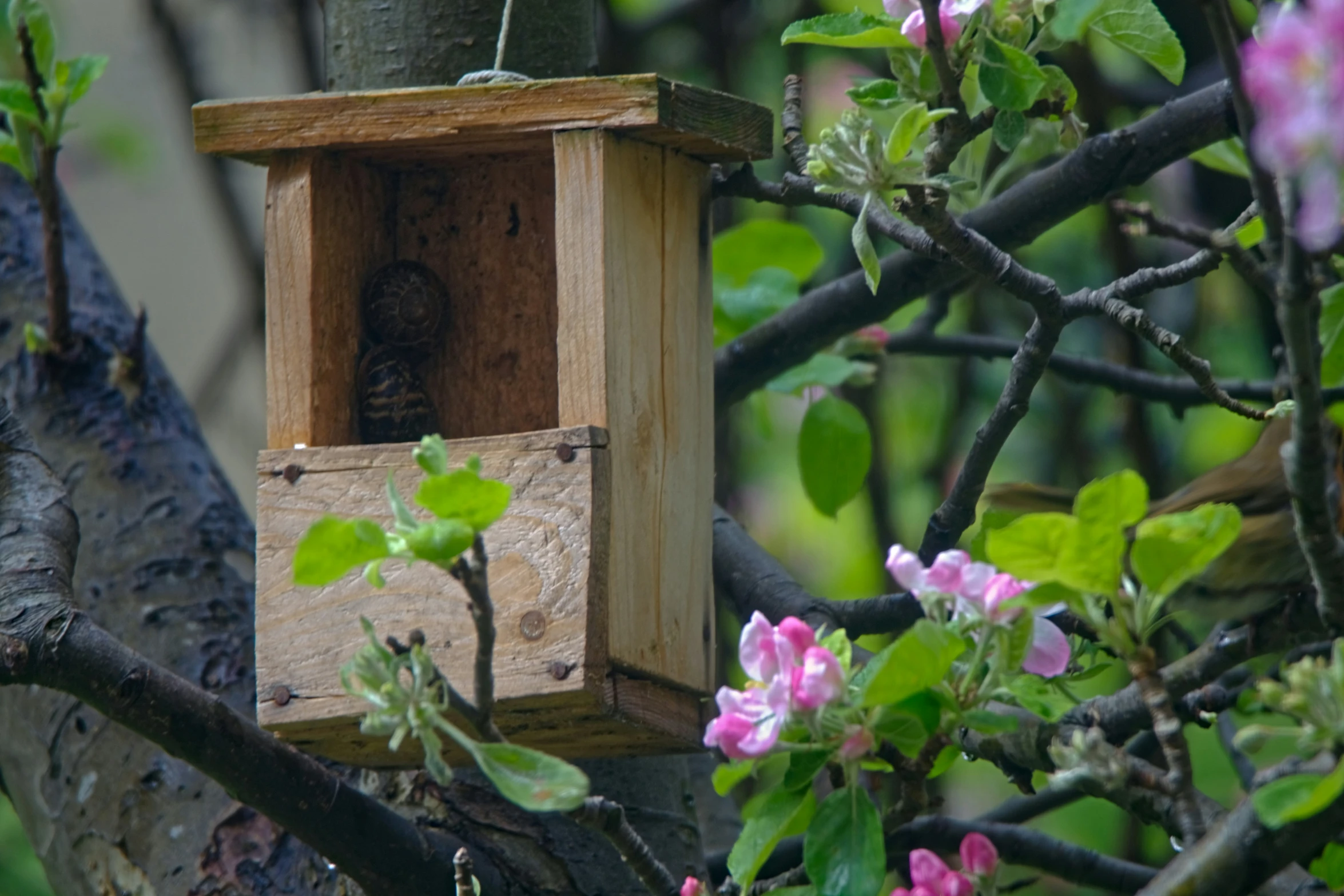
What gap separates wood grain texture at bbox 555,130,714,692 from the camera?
1.53m

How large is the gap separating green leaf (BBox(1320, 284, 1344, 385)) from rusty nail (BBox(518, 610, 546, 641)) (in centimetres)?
75

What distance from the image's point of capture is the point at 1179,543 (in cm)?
101

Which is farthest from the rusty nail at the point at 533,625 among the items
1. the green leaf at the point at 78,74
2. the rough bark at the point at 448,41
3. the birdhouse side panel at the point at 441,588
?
the green leaf at the point at 78,74

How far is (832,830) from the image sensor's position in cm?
114

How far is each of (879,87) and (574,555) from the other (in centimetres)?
53

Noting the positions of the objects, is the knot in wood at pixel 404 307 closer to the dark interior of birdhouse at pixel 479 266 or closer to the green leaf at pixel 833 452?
the dark interior of birdhouse at pixel 479 266

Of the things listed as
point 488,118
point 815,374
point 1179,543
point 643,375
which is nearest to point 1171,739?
point 1179,543

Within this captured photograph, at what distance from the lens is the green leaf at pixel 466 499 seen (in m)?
1.02

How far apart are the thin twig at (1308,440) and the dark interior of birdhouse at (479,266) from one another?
102 cm

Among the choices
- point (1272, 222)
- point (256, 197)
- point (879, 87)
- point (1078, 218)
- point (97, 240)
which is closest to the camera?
point (1272, 222)

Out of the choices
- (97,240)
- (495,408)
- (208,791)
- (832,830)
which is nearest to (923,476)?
(495,408)

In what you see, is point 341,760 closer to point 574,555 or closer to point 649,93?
point 574,555

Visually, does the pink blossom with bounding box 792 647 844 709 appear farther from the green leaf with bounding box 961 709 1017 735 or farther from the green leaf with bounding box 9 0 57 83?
the green leaf with bounding box 9 0 57 83

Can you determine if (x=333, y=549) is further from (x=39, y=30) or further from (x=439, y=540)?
Answer: (x=39, y=30)
